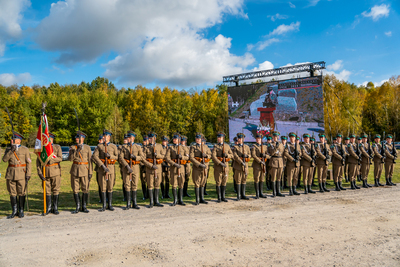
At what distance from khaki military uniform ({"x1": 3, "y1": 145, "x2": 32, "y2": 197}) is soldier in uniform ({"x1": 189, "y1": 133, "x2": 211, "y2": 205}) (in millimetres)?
4340

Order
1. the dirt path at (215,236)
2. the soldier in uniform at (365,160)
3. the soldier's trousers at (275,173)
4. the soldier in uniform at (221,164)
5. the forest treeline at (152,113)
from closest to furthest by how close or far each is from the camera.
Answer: the dirt path at (215,236)
the soldier in uniform at (221,164)
the soldier's trousers at (275,173)
the soldier in uniform at (365,160)
the forest treeline at (152,113)

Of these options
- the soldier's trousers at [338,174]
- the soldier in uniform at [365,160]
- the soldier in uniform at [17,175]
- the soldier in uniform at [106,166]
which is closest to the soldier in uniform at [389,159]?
the soldier in uniform at [365,160]

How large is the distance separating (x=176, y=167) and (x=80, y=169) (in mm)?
2598

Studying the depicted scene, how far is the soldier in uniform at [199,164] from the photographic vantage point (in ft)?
25.8

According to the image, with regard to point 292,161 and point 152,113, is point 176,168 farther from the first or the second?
point 152,113

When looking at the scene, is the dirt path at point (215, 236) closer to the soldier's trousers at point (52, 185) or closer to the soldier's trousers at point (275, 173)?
the soldier's trousers at point (52, 185)

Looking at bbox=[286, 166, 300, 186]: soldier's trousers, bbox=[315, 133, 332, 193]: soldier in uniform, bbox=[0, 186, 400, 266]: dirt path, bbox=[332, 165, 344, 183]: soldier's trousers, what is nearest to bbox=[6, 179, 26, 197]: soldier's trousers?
bbox=[0, 186, 400, 266]: dirt path

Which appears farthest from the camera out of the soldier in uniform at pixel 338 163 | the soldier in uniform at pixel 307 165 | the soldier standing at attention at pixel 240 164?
the soldier in uniform at pixel 338 163

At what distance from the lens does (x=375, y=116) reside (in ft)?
133

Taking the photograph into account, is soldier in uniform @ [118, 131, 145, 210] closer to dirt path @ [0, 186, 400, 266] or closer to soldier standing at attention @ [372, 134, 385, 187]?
dirt path @ [0, 186, 400, 266]

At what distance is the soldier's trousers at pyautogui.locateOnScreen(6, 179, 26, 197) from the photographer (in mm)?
6707

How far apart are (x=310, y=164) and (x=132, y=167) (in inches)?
231

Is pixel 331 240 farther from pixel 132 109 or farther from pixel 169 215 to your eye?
pixel 132 109

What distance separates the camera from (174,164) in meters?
7.84
